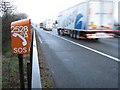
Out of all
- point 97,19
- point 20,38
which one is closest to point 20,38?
point 20,38

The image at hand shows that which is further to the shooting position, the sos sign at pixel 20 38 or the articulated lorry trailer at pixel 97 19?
the articulated lorry trailer at pixel 97 19

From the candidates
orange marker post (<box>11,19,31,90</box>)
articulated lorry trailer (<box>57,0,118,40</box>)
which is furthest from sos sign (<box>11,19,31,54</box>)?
articulated lorry trailer (<box>57,0,118,40</box>)

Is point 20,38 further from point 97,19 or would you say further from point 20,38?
point 97,19

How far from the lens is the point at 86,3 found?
24375mm

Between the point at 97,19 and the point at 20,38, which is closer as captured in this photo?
the point at 20,38

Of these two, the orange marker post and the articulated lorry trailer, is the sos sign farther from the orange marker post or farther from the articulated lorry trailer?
the articulated lorry trailer

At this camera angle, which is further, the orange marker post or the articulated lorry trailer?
the articulated lorry trailer

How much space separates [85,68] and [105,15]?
50.4 ft

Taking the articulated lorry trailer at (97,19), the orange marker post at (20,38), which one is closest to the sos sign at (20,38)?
the orange marker post at (20,38)

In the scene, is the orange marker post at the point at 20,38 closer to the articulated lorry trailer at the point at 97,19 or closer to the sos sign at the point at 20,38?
the sos sign at the point at 20,38

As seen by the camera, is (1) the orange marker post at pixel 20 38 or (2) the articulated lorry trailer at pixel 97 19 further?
(2) the articulated lorry trailer at pixel 97 19

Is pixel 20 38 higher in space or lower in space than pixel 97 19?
lower

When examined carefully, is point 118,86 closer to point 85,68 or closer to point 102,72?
point 102,72

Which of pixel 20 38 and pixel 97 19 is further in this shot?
pixel 97 19
